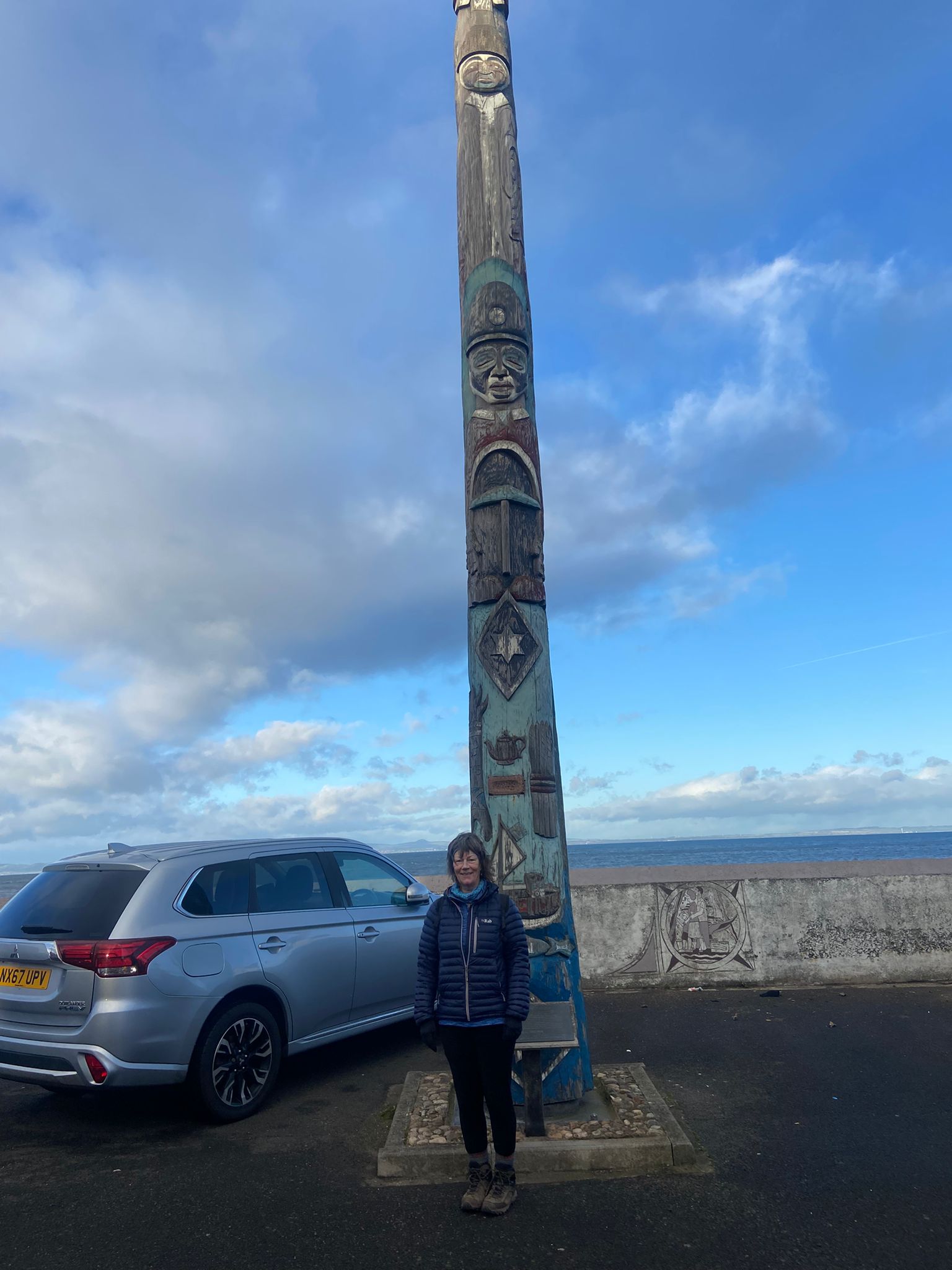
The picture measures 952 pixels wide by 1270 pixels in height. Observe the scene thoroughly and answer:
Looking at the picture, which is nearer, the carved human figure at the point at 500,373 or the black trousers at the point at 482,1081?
the black trousers at the point at 482,1081

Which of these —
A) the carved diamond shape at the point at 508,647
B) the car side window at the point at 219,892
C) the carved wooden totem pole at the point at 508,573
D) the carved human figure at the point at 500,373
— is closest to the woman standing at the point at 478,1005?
the carved wooden totem pole at the point at 508,573

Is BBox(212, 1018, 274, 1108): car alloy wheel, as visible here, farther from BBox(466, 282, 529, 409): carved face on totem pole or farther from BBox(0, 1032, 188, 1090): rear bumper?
BBox(466, 282, 529, 409): carved face on totem pole

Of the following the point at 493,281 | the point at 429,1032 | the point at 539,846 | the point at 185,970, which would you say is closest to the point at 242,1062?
the point at 185,970

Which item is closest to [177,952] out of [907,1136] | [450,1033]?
[450,1033]

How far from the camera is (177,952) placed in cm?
516

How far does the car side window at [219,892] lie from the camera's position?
5.50m

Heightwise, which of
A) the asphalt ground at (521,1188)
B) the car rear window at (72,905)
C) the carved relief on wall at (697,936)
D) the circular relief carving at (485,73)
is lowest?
the asphalt ground at (521,1188)

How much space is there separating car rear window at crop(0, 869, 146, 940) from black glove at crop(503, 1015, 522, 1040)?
8.20 feet

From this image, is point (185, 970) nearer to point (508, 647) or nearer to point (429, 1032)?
point (429, 1032)

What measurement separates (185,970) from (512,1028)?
2.22m

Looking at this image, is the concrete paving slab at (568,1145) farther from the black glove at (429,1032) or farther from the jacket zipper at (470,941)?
the jacket zipper at (470,941)

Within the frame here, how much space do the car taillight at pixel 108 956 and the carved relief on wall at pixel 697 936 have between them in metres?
5.33

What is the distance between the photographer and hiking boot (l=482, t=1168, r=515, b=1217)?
3.97 m

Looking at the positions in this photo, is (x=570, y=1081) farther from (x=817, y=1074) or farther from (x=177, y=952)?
(x=177, y=952)
